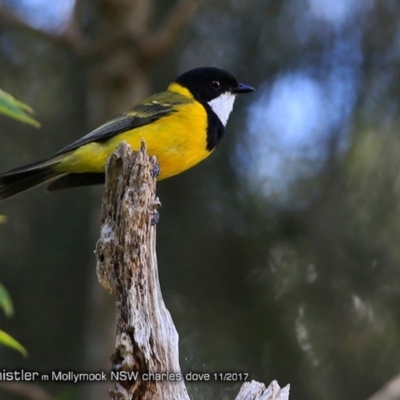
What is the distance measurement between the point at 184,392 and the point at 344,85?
398cm

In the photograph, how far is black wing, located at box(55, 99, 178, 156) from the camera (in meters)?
4.54

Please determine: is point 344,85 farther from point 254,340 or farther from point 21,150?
point 21,150

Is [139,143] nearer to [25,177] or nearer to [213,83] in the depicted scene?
[25,177]

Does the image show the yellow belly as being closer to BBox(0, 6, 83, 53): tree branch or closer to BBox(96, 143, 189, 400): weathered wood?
BBox(96, 143, 189, 400): weathered wood

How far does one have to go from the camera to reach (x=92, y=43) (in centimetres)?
647

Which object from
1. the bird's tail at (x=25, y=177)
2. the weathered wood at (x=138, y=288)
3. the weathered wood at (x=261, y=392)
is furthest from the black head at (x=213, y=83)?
the weathered wood at (x=261, y=392)

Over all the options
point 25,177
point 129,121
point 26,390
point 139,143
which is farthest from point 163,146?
point 26,390

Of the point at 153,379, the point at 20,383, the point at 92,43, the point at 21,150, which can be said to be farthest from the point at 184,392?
the point at 21,150

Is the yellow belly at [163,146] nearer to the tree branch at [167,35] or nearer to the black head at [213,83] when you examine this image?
the black head at [213,83]

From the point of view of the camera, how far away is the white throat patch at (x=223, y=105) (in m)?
5.16

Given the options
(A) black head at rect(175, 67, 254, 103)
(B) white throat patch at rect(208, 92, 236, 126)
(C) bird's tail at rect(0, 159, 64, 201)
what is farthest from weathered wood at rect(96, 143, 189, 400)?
(A) black head at rect(175, 67, 254, 103)

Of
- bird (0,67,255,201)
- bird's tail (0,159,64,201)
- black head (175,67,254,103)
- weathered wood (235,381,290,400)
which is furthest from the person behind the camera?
black head (175,67,254,103)

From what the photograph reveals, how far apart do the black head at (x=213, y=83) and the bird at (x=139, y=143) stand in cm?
33

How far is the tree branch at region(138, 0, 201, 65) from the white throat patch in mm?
923
